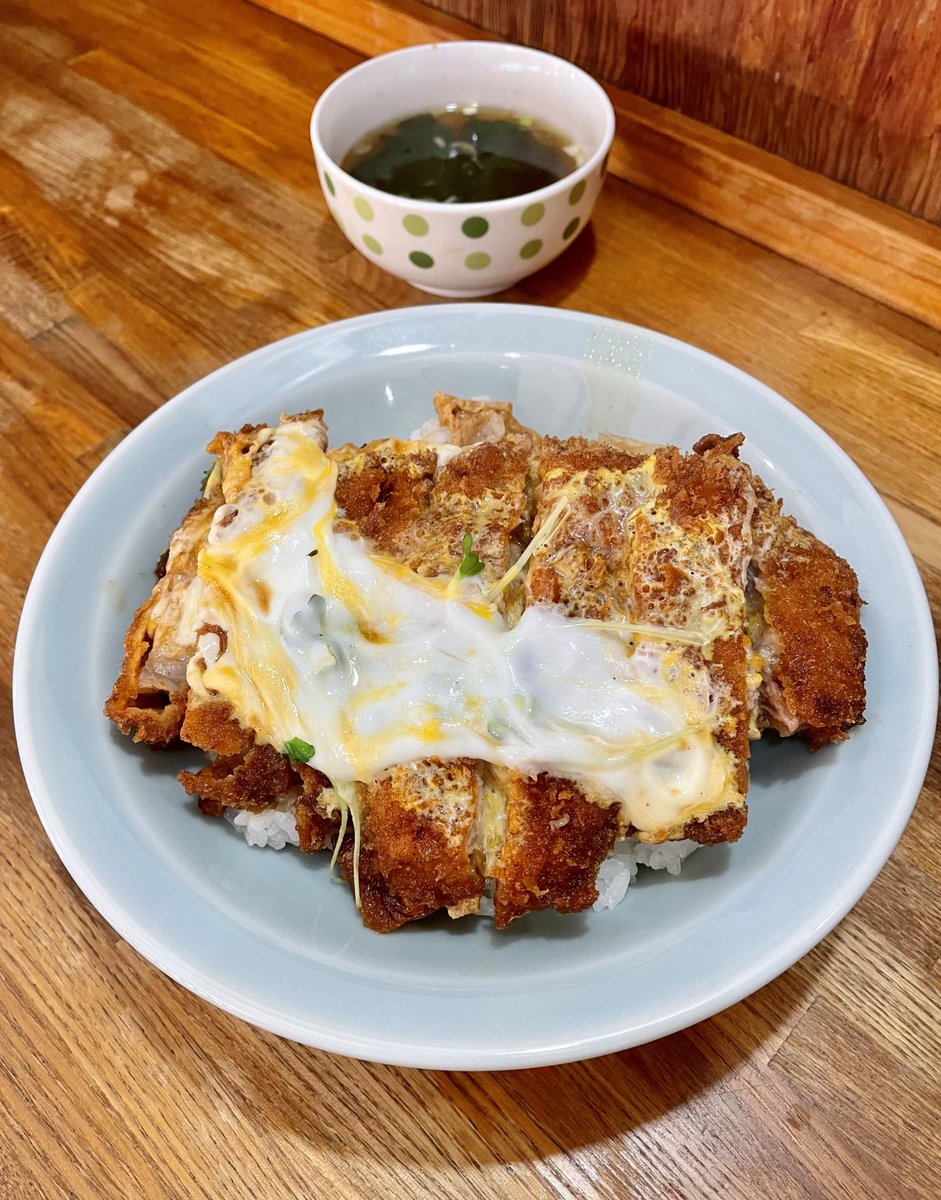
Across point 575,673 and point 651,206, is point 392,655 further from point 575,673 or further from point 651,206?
point 651,206

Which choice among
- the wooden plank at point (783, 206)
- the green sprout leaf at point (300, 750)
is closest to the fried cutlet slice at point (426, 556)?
the green sprout leaf at point (300, 750)

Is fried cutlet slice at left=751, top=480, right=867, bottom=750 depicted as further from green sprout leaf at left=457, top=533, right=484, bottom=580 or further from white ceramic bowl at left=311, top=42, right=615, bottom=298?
white ceramic bowl at left=311, top=42, right=615, bottom=298

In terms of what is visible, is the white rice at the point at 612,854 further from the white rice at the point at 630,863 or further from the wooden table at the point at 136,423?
the wooden table at the point at 136,423

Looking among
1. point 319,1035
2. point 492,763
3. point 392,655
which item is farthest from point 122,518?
point 319,1035

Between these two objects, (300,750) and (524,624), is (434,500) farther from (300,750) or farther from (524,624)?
(300,750)

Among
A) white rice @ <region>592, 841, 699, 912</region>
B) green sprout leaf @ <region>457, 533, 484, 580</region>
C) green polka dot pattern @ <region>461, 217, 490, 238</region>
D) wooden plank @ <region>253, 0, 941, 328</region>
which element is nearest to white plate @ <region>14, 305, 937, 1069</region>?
white rice @ <region>592, 841, 699, 912</region>
